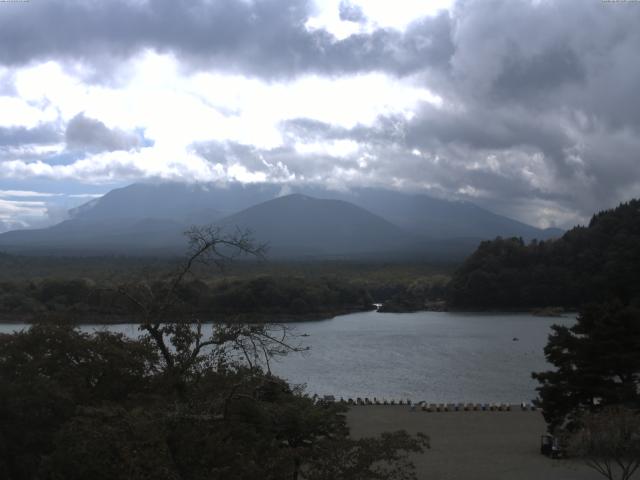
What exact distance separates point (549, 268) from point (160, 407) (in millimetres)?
52382

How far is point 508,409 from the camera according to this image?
18.2m

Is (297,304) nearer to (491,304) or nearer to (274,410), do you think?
(491,304)

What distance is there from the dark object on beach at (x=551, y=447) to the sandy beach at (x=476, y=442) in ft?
0.44

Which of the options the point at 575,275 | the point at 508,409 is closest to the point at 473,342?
the point at 508,409

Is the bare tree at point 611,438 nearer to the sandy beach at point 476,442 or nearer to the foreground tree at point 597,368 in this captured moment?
the sandy beach at point 476,442

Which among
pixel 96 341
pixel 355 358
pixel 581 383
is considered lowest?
pixel 355 358

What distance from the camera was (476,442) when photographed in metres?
14.2

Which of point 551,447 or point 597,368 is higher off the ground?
point 597,368

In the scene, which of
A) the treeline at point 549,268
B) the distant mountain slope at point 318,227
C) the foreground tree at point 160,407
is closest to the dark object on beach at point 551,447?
the foreground tree at point 160,407

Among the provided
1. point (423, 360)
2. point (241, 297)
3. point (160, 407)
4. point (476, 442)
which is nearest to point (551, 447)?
point (476, 442)

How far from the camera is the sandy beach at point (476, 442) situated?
11461 millimetres

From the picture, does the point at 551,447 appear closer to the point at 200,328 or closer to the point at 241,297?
the point at 200,328

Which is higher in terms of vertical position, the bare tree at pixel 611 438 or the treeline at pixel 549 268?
the treeline at pixel 549 268

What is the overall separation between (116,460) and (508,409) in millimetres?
14927
